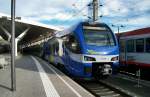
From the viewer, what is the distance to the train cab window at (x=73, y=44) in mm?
15620

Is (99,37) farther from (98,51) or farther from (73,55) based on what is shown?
(73,55)

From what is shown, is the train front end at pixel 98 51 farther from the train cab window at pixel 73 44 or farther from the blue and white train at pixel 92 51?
the train cab window at pixel 73 44

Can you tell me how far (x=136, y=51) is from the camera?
19484 mm

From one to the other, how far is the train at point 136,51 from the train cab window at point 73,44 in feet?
14.7

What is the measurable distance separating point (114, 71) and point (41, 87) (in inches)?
193

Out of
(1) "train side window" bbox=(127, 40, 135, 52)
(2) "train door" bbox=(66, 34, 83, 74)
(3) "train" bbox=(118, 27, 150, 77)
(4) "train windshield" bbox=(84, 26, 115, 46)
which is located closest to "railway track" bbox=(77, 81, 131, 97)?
(2) "train door" bbox=(66, 34, 83, 74)

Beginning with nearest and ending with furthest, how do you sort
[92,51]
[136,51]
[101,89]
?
[101,89]
[92,51]
[136,51]

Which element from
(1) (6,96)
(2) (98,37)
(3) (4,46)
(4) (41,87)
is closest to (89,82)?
(2) (98,37)

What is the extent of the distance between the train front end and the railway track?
1.91 ft

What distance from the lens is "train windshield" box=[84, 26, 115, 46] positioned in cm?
1565

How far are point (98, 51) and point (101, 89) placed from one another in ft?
6.41

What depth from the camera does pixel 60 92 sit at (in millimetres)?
11141

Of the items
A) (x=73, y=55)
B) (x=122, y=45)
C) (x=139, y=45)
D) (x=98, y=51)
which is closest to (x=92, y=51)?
(x=98, y=51)

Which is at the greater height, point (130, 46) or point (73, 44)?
point (73, 44)
